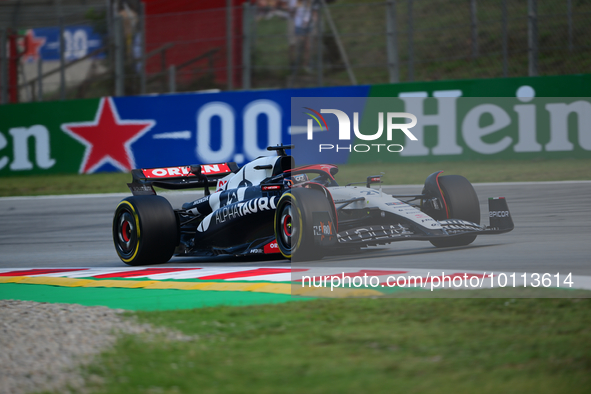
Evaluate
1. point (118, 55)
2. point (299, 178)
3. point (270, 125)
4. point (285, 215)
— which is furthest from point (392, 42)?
point (285, 215)

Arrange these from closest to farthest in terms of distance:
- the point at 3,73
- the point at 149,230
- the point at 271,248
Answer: the point at 271,248 < the point at 149,230 < the point at 3,73

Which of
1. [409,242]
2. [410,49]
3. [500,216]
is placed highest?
[410,49]

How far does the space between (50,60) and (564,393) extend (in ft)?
53.8

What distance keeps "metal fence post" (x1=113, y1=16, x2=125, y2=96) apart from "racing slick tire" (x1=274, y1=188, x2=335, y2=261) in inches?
444

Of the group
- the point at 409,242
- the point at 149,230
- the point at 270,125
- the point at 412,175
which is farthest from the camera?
the point at 270,125

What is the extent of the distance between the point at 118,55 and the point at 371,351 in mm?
14303

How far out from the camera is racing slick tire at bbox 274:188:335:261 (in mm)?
5977

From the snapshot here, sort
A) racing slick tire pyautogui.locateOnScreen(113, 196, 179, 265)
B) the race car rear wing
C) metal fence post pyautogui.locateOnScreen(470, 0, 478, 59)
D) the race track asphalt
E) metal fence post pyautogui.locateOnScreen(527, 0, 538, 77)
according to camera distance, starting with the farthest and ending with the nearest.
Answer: metal fence post pyautogui.locateOnScreen(470, 0, 478, 59) → metal fence post pyautogui.locateOnScreen(527, 0, 538, 77) → the race car rear wing → racing slick tire pyautogui.locateOnScreen(113, 196, 179, 265) → the race track asphalt

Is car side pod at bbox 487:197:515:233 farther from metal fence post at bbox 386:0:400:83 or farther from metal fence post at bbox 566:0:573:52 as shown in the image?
metal fence post at bbox 386:0:400:83

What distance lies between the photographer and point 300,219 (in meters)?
5.97

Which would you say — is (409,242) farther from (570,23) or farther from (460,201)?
(570,23)

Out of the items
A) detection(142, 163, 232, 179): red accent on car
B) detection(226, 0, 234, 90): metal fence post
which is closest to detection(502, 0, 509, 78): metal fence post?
detection(226, 0, 234, 90): metal fence post

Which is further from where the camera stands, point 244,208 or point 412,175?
point 412,175

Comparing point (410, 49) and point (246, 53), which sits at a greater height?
point (246, 53)
